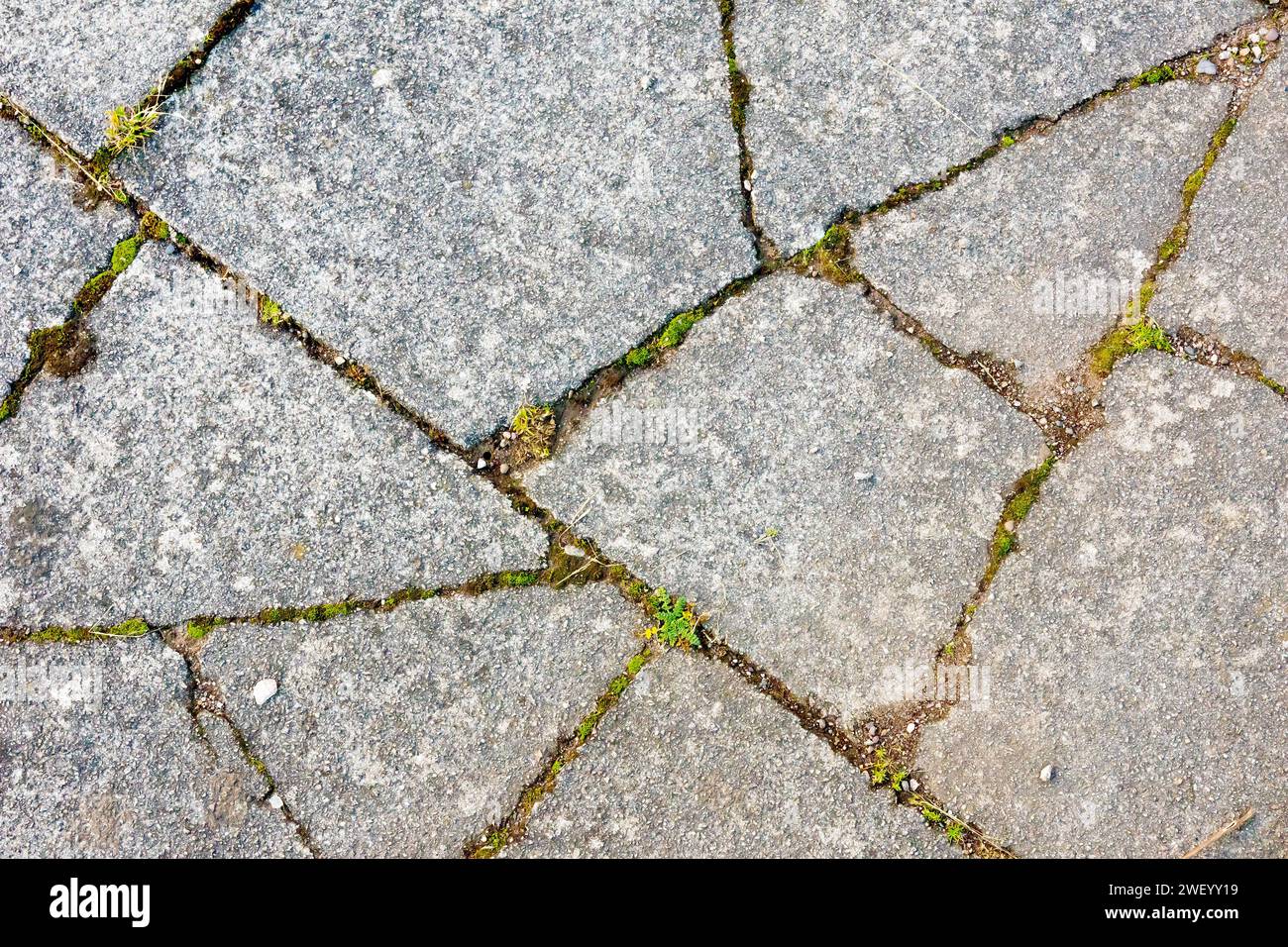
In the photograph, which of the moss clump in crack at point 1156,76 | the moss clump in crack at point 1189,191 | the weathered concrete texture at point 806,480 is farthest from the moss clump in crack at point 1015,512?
the moss clump in crack at point 1156,76

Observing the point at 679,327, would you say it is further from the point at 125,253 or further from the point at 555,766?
the point at 125,253

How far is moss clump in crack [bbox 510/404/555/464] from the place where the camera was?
2338 mm

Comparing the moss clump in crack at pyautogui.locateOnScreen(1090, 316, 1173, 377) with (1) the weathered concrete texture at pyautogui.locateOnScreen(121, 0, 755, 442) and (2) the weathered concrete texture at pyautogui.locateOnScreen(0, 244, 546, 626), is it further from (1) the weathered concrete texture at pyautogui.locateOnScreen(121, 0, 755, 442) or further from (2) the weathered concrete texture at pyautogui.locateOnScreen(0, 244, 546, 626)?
(2) the weathered concrete texture at pyautogui.locateOnScreen(0, 244, 546, 626)

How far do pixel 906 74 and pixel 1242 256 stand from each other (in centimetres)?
98

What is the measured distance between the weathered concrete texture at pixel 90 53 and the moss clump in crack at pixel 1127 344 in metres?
2.46

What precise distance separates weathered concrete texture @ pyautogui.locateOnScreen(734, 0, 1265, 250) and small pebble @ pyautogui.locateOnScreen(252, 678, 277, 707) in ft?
5.56

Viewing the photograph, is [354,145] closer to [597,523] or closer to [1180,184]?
[597,523]

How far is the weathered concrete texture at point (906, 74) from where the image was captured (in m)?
2.43

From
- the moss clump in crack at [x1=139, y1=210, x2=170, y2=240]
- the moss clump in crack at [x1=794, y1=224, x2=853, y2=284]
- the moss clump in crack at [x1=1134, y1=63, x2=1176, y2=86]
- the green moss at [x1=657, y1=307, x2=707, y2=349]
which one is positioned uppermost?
the moss clump in crack at [x1=139, y1=210, x2=170, y2=240]

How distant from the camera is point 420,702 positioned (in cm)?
230

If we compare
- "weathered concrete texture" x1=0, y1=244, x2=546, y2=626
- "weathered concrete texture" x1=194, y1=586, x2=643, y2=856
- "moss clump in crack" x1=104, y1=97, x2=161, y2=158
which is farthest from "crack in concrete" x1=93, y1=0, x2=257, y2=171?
"weathered concrete texture" x1=194, y1=586, x2=643, y2=856

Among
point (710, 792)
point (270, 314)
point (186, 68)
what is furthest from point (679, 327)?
point (186, 68)

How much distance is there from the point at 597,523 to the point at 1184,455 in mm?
1485

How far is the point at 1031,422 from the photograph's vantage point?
2.36 m
